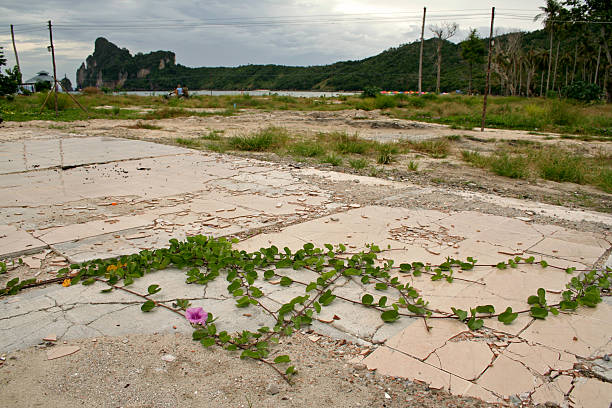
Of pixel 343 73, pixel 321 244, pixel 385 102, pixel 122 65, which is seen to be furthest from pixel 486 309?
pixel 122 65

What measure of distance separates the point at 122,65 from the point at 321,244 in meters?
89.9

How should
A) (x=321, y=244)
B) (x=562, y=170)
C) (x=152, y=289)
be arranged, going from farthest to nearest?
(x=562, y=170) → (x=321, y=244) → (x=152, y=289)

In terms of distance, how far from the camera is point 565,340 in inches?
77.6

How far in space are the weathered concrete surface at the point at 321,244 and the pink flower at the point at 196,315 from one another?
58 millimetres

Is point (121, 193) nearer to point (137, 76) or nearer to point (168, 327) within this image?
point (168, 327)

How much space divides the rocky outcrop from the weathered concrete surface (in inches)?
2875

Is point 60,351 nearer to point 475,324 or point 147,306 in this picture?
point 147,306

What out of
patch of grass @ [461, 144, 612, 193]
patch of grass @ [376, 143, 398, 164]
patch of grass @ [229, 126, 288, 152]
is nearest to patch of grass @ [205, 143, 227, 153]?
patch of grass @ [229, 126, 288, 152]

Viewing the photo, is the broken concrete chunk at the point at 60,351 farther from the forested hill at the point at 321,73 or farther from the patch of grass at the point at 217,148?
the forested hill at the point at 321,73

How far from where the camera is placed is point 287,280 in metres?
2.50

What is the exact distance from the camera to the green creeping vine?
2.05m

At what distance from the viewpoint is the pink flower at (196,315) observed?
209cm

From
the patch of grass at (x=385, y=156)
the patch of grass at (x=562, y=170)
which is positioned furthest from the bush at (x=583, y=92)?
the patch of grass at (x=385, y=156)

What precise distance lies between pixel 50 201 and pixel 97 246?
63.3 inches
